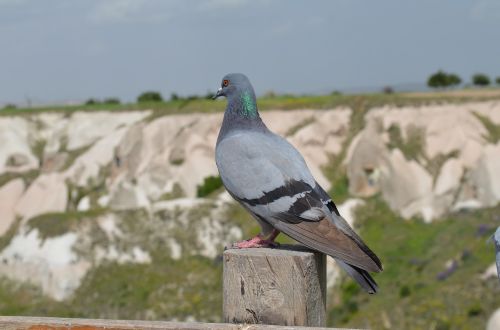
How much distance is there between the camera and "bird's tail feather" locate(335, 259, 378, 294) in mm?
5297

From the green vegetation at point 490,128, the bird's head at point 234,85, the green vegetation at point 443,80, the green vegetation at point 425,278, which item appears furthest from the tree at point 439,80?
the bird's head at point 234,85

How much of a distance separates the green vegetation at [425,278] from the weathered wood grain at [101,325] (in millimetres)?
19550

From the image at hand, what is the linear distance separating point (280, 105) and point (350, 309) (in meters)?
22.4

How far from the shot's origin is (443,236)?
32125 millimetres

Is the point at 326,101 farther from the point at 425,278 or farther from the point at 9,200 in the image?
the point at 425,278

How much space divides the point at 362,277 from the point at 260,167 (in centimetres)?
121

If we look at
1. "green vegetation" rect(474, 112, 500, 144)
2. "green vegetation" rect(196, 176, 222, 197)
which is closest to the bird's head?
"green vegetation" rect(196, 176, 222, 197)

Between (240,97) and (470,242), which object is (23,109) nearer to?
(470,242)

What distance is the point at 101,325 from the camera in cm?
480

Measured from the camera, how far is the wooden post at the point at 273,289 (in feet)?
16.6

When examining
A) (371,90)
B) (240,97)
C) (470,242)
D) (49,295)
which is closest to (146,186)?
(49,295)

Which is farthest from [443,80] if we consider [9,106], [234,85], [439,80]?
[234,85]

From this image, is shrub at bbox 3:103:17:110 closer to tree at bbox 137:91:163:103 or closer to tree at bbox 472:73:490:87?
tree at bbox 137:91:163:103

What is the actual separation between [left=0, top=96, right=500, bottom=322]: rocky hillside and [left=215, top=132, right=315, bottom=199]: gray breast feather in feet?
77.0
